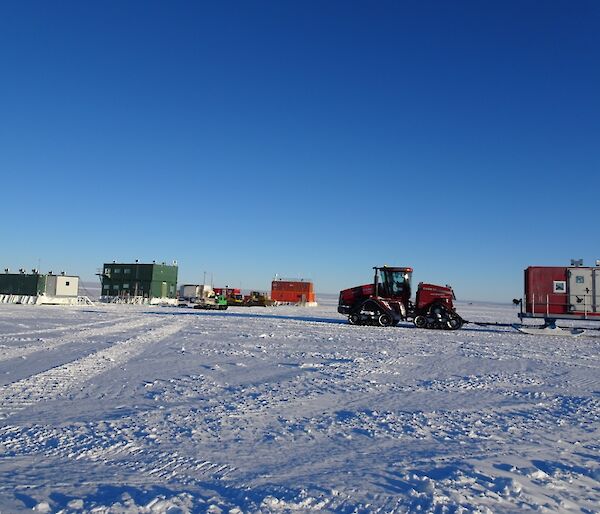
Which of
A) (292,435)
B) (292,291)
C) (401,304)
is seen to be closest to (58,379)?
(292,435)

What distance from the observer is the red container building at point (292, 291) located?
6256 cm

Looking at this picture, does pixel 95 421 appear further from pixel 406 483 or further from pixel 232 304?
pixel 232 304

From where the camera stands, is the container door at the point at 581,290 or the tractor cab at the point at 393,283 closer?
the container door at the point at 581,290

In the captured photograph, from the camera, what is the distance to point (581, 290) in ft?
58.2

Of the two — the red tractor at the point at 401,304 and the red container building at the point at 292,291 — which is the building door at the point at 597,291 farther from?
the red container building at the point at 292,291

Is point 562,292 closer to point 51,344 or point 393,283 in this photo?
point 393,283

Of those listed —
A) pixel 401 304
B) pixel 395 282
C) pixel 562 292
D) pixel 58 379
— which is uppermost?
pixel 395 282

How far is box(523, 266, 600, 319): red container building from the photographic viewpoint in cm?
1761

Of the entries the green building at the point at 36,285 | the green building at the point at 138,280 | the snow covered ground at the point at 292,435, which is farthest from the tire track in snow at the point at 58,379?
the green building at the point at 138,280

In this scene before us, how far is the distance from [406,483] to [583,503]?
123 centimetres

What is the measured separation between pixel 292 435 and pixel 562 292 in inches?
660

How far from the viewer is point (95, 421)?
16.8ft

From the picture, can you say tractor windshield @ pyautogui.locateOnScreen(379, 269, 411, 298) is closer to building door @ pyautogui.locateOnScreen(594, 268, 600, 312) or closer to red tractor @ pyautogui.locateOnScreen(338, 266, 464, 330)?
red tractor @ pyautogui.locateOnScreen(338, 266, 464, 330)

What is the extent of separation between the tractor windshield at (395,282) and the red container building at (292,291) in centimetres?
4158
